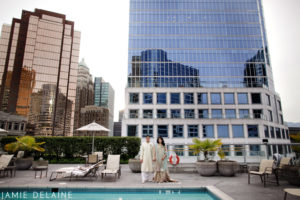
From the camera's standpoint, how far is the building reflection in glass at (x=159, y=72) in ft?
140

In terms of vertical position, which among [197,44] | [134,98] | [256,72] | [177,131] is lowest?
[177,131]

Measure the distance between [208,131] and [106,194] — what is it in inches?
1386

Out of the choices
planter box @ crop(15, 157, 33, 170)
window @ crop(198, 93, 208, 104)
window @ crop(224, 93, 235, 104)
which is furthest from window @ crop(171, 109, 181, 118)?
planter box @ crop(15, 157, 33, 170)

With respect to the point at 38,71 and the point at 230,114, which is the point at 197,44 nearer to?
the point at 230,114

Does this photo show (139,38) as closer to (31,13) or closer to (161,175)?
(161,175)

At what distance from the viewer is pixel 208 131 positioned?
38.3m

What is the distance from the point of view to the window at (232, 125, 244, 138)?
37.8 metres

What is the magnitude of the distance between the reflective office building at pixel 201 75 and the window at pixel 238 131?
0.71ft

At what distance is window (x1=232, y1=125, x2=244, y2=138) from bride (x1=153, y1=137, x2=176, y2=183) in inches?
1367

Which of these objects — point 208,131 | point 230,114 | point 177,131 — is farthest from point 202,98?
point 177,131

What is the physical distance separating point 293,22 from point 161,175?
16.8m

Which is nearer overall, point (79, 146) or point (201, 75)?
point (79, 146)

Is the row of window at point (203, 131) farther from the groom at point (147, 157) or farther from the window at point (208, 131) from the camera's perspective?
the groom at point (147, 157)

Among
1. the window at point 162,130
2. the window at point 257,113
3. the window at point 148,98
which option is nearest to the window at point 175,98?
the window at point 148,98
